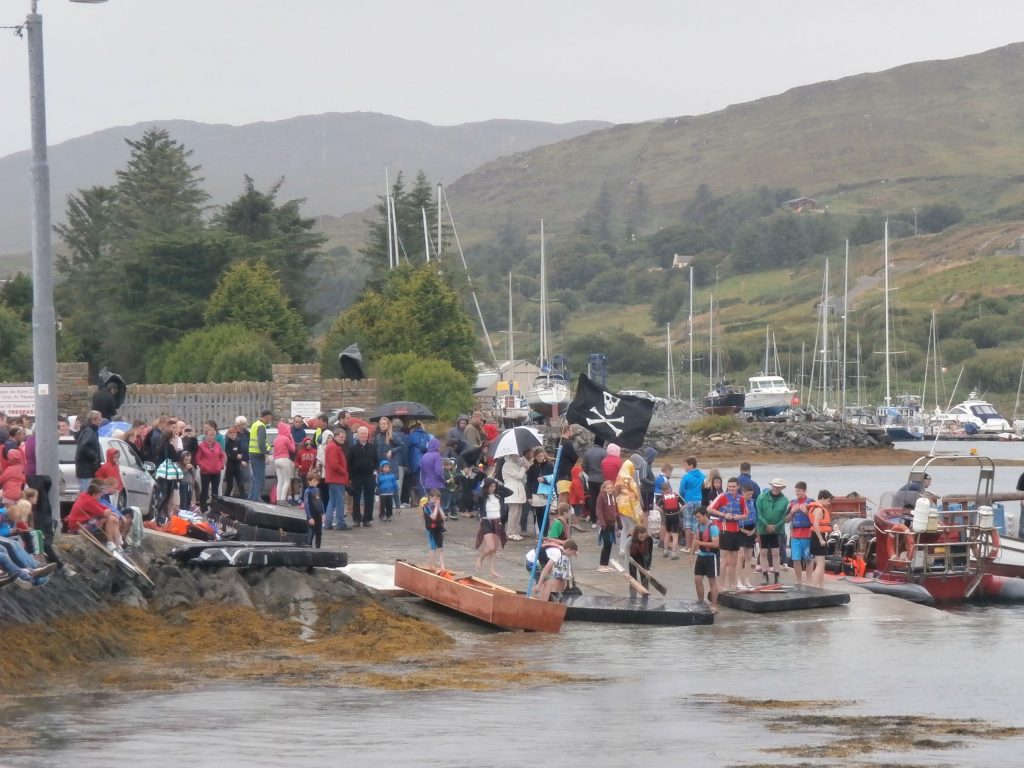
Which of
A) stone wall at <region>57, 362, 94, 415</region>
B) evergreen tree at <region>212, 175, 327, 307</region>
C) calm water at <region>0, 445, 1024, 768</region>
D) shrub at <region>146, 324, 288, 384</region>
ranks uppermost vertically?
evergreen tree at <region>212, 175, 327, 307</region>

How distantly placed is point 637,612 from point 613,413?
5.06 metres

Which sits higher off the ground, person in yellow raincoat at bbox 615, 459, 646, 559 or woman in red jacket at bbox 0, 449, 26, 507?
woman in red jacket at bbox 0, 449, 26, 507

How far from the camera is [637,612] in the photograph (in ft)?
73.7

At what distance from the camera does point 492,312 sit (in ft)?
651

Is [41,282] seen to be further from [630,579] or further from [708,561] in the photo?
[708,561]

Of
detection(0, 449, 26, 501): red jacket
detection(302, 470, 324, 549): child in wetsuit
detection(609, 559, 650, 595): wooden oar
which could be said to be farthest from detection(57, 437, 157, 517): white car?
detection(609, 559, 650, 595): wooden oar

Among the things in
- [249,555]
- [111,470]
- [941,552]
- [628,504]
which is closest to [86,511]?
[111,470]

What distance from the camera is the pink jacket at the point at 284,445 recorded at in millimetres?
29281

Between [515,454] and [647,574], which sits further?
[515,454]

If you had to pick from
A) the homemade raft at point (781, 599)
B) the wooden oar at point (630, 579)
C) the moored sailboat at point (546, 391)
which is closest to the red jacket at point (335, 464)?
the wooden oar at point (630, 579)

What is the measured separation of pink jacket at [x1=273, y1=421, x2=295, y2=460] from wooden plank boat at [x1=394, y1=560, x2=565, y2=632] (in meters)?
7.32

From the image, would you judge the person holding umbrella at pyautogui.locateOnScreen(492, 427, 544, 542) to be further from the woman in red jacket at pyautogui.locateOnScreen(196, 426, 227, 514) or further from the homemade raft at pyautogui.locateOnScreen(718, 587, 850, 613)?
the woman in red jacket at pyautogui.locateOnScreen(196, 426, 227, 514)

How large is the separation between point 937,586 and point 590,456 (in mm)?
6498

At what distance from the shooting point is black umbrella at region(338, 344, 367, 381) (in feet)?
143
